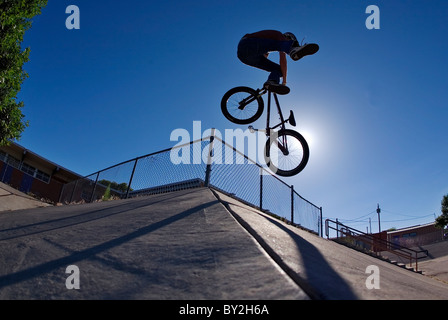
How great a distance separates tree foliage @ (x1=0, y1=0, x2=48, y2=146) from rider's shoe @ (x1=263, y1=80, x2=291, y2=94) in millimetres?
8060

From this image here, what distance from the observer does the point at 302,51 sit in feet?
16.8

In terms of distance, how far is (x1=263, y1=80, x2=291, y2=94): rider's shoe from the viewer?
18.5 ft

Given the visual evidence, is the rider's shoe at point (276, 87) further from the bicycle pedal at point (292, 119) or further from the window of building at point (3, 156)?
the window of building at point (3, 156)

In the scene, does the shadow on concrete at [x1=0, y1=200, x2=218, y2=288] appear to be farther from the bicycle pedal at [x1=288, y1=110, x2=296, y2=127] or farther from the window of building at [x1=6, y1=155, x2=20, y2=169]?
the window of building at [x1=6, y1=155, x2=20, y2=169]

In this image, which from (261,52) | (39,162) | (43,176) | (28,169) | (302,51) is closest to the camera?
(302,51)

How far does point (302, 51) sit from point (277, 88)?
847 millimetres

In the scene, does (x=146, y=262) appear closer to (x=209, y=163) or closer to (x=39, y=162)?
(x=209, y=163)

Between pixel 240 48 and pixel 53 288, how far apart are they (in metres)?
5.12

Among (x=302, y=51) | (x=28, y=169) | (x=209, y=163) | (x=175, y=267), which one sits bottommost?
(x=175, y=267)

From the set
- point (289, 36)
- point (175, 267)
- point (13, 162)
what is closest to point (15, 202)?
point (13, 162)

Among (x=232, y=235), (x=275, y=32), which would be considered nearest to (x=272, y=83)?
(x=275, y=32)
